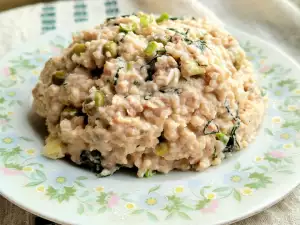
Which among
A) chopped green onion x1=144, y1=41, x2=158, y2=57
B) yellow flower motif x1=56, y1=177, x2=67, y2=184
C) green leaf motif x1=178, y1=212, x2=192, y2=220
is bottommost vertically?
yellow flower motif x1=56, y1=177, x2=67, y2=184

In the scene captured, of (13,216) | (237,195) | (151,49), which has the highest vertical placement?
(151,49)

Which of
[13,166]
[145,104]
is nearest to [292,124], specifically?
[145,104]

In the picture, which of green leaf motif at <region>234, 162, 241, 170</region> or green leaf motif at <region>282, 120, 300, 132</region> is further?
green leaf motif at <region>282, 120, 300, 132</region>

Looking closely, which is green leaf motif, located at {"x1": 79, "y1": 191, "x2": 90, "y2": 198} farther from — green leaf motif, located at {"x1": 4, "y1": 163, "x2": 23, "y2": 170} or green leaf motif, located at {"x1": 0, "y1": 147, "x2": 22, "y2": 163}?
green leaf motif, located at {"x1": 0, "y1": 147, "x2": 22, "y2": 163}

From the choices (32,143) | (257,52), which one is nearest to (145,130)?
(32,143)

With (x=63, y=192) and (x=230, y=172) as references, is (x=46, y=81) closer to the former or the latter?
(x=63, y=192)

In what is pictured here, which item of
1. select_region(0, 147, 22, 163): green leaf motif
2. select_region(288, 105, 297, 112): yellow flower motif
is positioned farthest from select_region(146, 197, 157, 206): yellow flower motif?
select_region(288, 105, 297, 112): yellow flower motif

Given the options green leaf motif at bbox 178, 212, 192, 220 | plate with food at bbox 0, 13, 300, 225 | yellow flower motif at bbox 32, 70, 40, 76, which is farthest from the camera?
yellow flower motif at bbox 32, 70, 40, 76

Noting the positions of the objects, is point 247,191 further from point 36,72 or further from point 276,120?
point 36,72

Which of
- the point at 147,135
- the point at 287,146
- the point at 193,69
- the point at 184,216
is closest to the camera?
the point at 184,216
